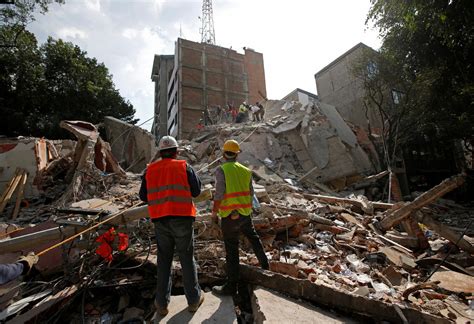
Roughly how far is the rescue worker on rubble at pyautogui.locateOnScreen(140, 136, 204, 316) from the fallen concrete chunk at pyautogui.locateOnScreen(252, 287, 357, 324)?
0.59m

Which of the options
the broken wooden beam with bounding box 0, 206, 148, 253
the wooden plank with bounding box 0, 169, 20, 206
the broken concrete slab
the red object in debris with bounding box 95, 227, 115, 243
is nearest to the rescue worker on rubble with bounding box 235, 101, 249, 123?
the wooden plank with bounding box 0, 169, 20, 206

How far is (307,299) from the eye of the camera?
2.66 m

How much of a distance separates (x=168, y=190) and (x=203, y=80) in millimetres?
22622

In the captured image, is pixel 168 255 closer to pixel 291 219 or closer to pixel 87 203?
pixel 291 219

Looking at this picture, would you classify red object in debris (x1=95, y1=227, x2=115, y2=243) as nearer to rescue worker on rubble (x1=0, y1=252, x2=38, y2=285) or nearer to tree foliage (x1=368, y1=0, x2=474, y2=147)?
rescue worker on rubble (x1=0, y1=252, x2=38, y2=285)

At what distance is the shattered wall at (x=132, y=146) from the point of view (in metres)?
11.1

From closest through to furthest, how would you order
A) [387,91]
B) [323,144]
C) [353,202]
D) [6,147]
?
[353,202] < [6,147] < [323,144] < [387,91]

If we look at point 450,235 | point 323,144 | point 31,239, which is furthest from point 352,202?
point 31,239

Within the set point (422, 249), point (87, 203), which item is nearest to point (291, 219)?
→ point (422, 249)

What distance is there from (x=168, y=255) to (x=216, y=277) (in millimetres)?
869

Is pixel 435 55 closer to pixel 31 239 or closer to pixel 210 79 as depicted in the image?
pixel 31 239

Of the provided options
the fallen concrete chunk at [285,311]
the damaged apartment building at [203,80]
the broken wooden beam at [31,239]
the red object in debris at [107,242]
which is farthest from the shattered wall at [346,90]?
the broken wooden beam at [31,239]

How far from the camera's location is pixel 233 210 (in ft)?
9.83

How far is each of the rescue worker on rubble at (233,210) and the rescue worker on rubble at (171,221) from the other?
1.41 feet
